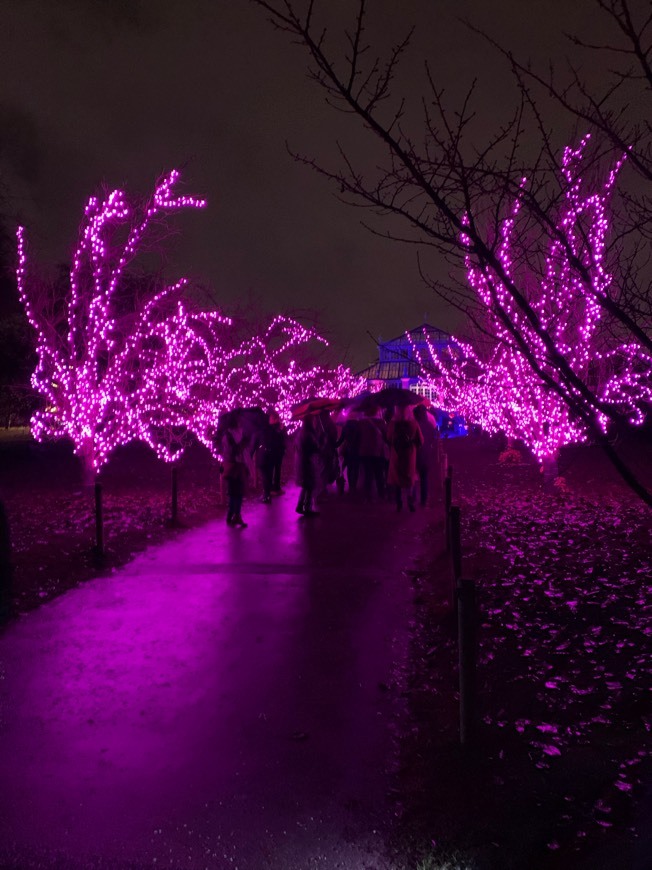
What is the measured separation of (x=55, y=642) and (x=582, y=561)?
6.31 metres

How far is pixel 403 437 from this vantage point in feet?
47.2

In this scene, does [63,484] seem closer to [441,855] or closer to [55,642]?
[55,642]

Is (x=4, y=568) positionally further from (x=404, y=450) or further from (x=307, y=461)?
(x=404, y=450)

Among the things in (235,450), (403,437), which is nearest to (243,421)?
(235,450)

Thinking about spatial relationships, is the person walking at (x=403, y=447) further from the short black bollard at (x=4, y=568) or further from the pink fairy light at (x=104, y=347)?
the short black bollard at (x=4, y=568)

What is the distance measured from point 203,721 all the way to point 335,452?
11005mm

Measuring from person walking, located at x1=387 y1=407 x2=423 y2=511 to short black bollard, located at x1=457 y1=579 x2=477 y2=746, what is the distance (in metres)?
10.0

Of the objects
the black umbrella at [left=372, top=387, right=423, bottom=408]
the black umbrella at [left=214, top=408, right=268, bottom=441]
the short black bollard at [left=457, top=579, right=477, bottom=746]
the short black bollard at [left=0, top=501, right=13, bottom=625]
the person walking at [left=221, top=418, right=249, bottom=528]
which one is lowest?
the short black bollard at [left=457, top=579, right=477, bottom=746]

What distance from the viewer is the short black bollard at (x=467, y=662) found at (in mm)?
4344

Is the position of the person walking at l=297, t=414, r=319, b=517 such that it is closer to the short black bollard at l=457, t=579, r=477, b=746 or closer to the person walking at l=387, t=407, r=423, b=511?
the person walking at l=387, t=407, r=423, b=511

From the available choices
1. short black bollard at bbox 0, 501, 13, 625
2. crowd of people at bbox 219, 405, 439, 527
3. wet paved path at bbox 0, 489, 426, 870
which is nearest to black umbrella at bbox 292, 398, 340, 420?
crowd of people at bbox 219, 405, 439, 527

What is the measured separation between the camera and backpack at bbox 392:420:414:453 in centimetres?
1439

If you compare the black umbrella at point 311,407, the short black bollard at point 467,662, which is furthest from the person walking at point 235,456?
the short black bollard at point 467,662

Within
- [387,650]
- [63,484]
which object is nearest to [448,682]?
[387,650]
